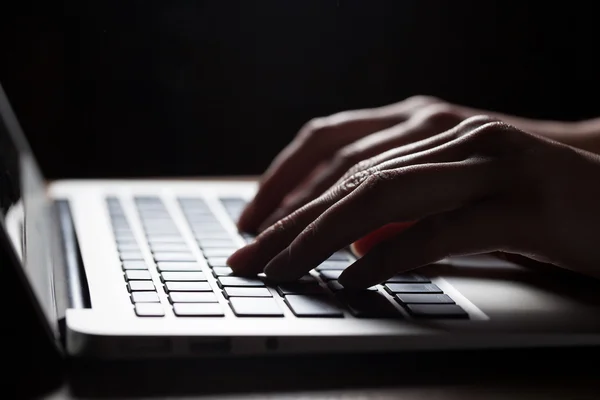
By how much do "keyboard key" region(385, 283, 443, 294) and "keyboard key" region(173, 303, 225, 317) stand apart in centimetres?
14

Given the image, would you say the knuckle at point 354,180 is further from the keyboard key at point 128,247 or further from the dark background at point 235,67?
the dark background at point 235,67

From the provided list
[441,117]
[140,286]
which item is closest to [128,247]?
[140,286]

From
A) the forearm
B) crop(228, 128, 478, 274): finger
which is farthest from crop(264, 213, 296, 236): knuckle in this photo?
the forearm

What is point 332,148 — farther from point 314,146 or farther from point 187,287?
point 187,287

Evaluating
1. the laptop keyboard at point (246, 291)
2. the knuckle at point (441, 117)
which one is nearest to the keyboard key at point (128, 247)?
the laptop keyboard at point (246, 291)

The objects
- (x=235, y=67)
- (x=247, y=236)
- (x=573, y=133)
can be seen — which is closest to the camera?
(x=247, y=236)

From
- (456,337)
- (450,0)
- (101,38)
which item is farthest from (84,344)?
(450,0)

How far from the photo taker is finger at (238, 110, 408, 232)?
2.95 feet

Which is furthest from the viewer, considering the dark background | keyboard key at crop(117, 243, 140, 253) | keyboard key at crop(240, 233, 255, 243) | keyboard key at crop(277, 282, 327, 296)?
the dark background

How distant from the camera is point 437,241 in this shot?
0.59 metres

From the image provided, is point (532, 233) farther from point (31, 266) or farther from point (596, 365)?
point (31, 266)

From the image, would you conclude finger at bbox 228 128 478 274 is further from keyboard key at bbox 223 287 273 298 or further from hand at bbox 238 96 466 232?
hand at bbox 238 96 466 232

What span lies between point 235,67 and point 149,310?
0.80 m

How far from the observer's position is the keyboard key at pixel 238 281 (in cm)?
59
